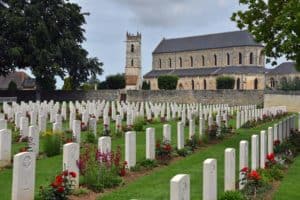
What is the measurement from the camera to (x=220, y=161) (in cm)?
1227

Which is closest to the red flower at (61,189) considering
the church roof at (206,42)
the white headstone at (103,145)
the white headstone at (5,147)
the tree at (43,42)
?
the white headstone at (103,145)

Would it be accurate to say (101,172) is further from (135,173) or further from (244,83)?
(244,83)

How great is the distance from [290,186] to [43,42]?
33.6 m

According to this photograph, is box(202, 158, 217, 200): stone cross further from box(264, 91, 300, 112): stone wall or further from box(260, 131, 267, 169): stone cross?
box(264, 91, 300, 112): stone wall

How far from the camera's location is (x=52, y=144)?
40.0 ft

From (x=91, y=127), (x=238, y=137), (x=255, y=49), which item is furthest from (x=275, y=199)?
(x=255, y=49)

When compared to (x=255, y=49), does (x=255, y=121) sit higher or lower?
lower

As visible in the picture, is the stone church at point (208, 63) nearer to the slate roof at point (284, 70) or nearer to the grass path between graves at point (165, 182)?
the slate roof at point (284, 70)

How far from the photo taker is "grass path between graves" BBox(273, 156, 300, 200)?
8.71 meters

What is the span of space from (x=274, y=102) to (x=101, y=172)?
37953mm

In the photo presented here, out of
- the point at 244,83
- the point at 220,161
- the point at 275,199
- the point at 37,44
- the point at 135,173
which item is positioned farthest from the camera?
the point at 244,83

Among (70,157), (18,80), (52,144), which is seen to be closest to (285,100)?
(52,144)

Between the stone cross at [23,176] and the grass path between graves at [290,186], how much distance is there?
13.7ft

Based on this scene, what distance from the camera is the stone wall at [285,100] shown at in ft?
142
